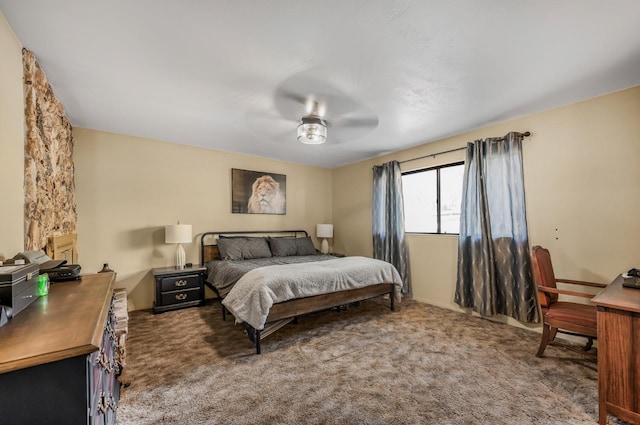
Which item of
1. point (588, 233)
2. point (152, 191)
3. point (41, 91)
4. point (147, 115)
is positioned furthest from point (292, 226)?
point (588, 233)

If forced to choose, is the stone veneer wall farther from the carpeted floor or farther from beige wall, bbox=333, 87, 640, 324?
beige wall, bbox=333, 87, 640, 324

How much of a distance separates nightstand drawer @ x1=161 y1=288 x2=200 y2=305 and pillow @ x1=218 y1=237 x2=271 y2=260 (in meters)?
0.63

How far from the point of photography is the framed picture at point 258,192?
486 centimetres

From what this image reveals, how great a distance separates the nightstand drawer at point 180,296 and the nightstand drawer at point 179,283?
0.15ft

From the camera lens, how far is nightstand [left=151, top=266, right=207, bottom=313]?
3.72 meters

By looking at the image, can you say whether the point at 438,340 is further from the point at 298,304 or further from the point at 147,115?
the point at 147,115

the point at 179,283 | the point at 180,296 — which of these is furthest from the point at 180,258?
the point at 180,296

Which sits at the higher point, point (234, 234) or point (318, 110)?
point (318, 110)

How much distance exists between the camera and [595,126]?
274cm

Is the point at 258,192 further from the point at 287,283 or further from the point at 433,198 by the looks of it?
the point at 433,198

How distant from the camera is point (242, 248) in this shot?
A: 4402mm

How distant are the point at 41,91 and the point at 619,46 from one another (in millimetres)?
4435

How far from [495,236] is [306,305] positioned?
2451 mm

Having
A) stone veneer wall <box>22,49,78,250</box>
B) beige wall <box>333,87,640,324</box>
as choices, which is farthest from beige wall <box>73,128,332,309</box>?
beige wall <box>333,87,640,324</box>
